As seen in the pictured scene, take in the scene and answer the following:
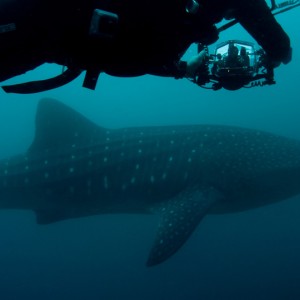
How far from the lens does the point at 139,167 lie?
7.01m

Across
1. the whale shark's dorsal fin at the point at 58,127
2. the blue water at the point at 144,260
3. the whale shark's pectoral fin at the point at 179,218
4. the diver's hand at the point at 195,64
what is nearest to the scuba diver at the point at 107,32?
the diver's hand at the point at 195,64

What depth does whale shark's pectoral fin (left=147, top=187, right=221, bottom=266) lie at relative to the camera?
19.2 feet

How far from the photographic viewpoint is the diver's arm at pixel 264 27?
3.05 meters

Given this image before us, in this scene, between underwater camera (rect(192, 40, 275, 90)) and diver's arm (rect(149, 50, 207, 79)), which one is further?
underwater camera (rect(192, 40, 275, 90))

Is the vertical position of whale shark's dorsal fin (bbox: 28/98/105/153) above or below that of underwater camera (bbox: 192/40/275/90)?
below

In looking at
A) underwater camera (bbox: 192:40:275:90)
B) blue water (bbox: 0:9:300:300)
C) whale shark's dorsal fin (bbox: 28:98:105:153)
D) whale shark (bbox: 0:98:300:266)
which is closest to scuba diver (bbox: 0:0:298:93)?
underwater camera (bbox: 192:40:275:90)

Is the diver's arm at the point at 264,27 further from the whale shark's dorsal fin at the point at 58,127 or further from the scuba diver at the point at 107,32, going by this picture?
the whale shark's dorsal fin at the point at 58,127

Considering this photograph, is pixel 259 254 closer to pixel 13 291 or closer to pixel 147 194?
pixel 147 194

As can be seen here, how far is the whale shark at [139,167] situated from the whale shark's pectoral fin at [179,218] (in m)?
0.04

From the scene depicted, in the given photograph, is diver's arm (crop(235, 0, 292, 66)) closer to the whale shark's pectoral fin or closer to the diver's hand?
the diver's hand

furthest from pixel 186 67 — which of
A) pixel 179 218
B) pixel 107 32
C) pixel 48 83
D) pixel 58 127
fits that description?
pixel 58 127

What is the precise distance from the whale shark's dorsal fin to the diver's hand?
4.17 meters

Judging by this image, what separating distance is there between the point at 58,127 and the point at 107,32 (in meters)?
4.92

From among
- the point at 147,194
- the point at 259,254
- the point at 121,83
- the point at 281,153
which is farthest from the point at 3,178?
the point at 121,83
